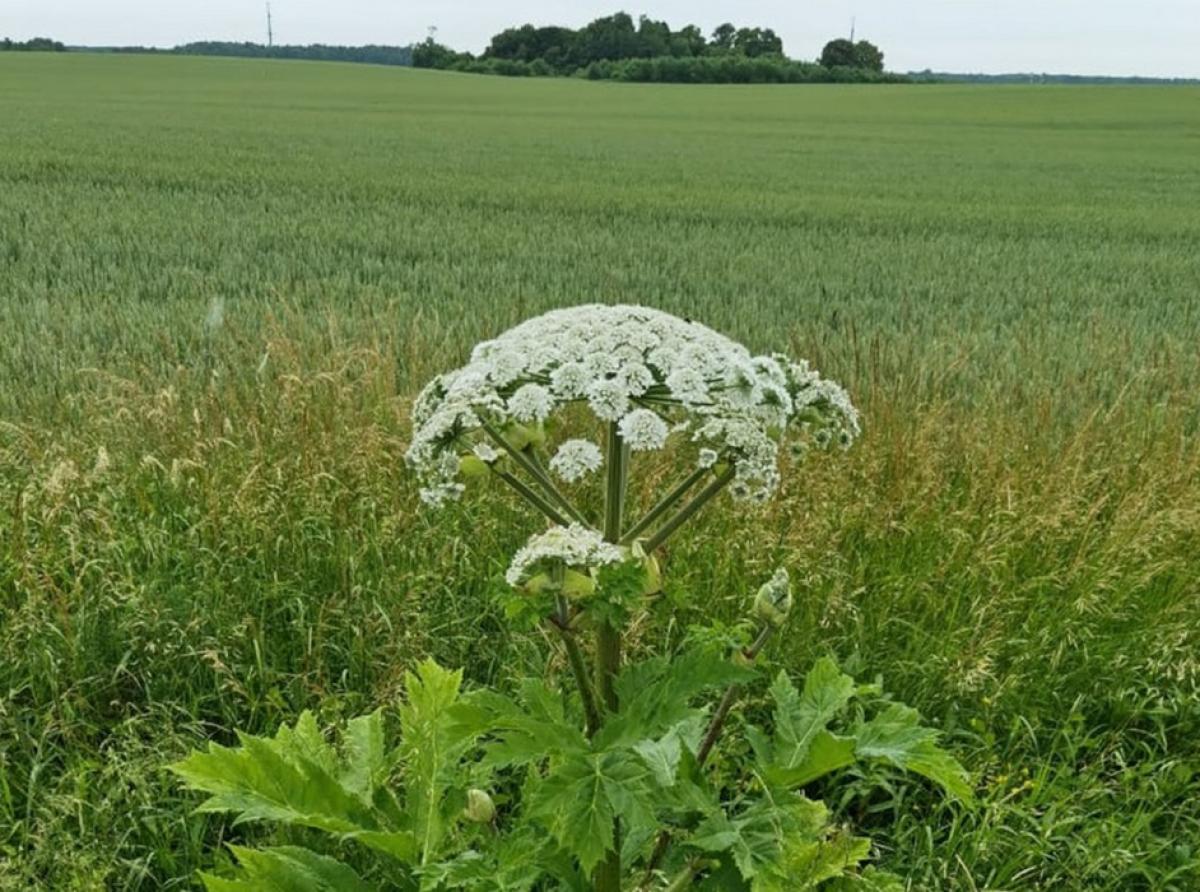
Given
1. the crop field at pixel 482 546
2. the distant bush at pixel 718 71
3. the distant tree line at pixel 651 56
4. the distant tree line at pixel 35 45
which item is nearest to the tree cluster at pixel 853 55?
the distant tree line at pixel 651 56

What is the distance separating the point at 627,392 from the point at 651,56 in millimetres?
107137

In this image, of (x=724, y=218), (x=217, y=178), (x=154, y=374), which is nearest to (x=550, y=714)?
(x=154, y=374)

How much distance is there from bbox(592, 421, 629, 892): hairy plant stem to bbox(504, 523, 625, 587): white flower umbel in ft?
0.53

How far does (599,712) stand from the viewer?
64.9 inches

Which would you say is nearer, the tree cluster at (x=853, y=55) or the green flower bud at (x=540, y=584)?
the green flower bud at (x=540, y=584)

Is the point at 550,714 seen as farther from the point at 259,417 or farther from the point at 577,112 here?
the point at 577,112

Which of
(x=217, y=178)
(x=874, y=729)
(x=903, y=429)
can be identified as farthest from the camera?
(x=217, y=178)

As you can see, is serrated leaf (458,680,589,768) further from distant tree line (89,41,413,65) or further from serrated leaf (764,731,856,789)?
distant tree line (89,41,413,65)

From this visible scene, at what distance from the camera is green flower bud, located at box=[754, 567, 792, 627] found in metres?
1.63

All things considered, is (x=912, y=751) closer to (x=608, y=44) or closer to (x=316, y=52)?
(x=608, y=44)

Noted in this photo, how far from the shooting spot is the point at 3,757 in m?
2.55

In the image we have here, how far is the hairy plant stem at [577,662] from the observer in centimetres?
148

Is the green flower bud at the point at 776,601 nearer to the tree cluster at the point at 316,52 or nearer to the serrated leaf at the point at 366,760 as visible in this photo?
the serrated leaf at the point at 366,760

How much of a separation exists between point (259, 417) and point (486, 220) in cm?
1037
